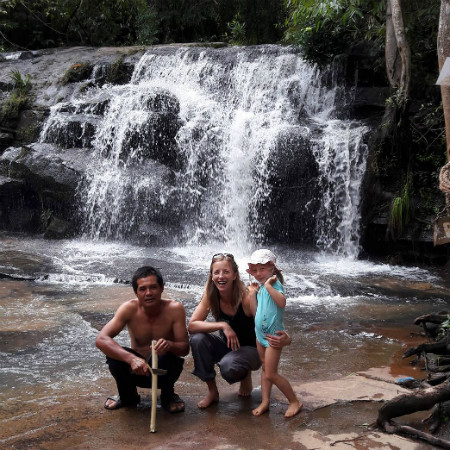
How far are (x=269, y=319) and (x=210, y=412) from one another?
0.65m

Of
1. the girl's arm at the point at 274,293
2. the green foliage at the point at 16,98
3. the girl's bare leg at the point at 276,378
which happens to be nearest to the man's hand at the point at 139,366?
the girl's bare leg at the point at 276,378

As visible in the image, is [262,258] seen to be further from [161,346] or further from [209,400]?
[209,400]

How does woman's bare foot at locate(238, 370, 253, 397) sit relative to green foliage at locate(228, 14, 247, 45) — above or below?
below

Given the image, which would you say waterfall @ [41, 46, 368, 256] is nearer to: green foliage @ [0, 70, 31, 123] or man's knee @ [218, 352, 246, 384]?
green foliage @ [0, 70, 31, 123]

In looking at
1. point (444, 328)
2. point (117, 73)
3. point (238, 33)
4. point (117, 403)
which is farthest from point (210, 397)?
point (238, 33)

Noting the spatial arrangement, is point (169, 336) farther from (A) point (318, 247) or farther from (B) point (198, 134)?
(B) point (198, 134)

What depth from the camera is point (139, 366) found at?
336 cm

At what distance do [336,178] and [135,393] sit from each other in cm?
778

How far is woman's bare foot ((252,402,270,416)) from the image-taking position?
3.49 meters

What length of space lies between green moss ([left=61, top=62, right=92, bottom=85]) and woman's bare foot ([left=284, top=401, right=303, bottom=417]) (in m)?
12.2

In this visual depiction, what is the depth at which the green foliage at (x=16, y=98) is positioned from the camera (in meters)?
13.4

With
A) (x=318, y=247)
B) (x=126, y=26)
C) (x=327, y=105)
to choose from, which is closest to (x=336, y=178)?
(x=318, y=247)

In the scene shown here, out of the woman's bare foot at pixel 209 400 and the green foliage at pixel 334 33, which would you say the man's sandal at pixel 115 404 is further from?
the green foliage at pixel 334 33

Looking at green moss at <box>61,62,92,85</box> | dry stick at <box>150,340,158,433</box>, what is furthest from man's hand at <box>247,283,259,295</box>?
green moss at <box>61,62,92,85</box>
